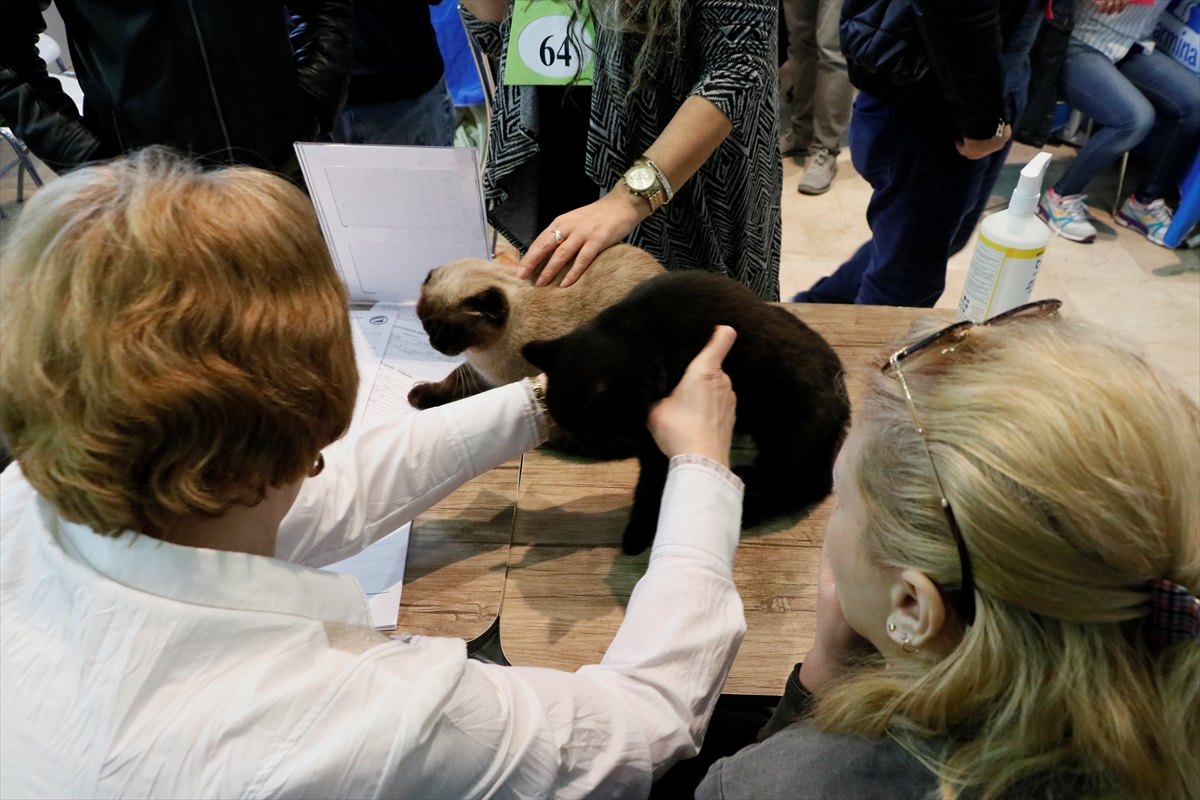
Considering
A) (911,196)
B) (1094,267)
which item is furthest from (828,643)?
(1094,267)

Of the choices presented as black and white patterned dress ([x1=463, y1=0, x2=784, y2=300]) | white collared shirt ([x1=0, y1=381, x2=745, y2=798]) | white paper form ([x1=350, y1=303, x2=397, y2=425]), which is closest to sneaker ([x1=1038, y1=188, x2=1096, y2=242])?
black and white patterned dress ([x1=463, y1=0, x2=784, y2=300])

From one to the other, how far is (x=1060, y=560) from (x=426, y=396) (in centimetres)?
96

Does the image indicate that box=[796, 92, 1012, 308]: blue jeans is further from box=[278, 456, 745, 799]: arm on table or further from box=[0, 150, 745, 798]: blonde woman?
box=[0, 150, 745, 798]: blonde woman

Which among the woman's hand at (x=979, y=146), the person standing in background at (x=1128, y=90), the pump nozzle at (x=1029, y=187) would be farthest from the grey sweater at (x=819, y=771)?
the person standing in background at (x=1128, y=90)

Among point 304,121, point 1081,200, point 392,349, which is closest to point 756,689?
point 392,349

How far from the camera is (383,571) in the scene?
978 mm

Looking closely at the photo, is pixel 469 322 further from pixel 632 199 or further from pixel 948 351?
pixel 948 351

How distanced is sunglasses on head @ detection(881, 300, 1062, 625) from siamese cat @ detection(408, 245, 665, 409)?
2.20ft

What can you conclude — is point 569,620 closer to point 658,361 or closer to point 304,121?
point 658,361

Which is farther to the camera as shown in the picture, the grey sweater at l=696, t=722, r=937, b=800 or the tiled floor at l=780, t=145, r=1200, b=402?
the tiled floor at l=780, t=145, r=1200, b=402

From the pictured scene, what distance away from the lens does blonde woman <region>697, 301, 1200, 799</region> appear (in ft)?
1.61

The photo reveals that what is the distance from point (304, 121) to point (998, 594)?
1655mm

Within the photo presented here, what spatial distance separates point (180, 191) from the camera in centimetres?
60

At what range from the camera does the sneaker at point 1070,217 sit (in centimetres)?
321
